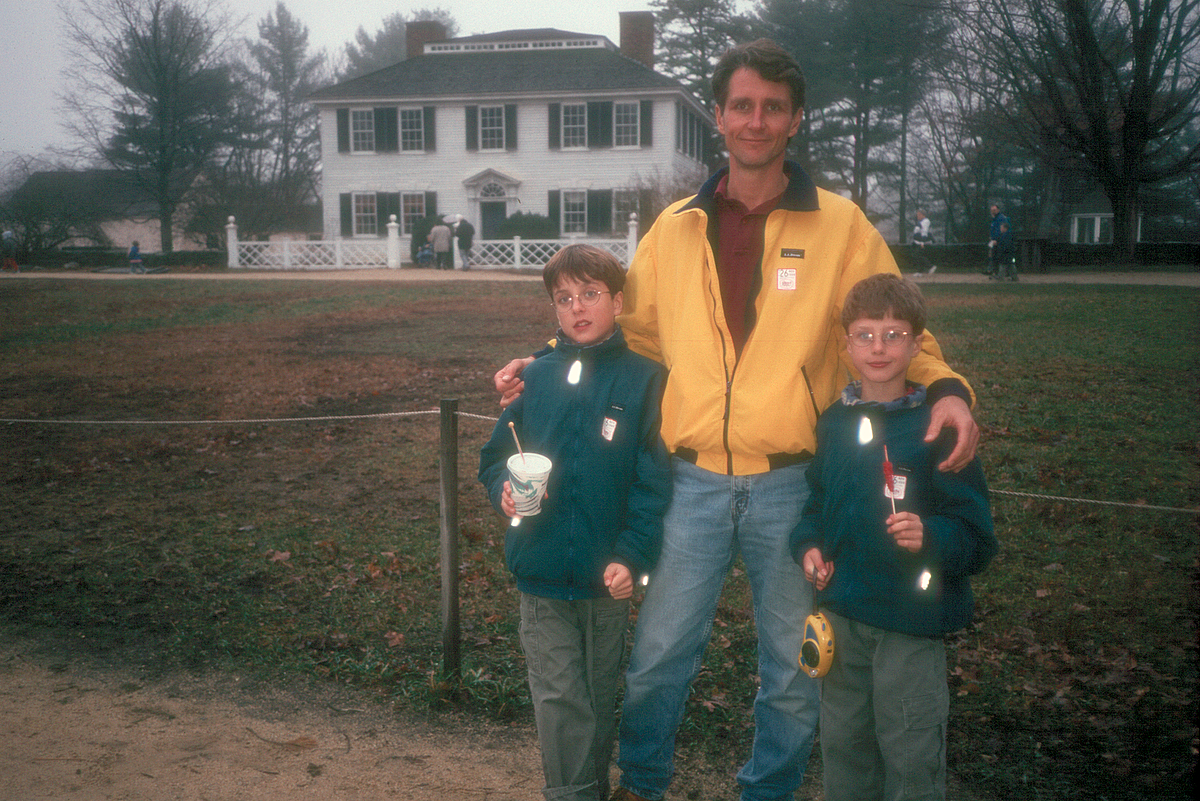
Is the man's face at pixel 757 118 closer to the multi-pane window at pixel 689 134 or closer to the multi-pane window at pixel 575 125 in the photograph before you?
the multi-pane window at pixel 575 125

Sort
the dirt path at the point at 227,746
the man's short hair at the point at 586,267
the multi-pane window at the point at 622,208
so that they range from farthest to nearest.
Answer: the multi-pane window at the point at 622,208, the dirt path at the point at 227,746, the man's short hair at the point at 586,267

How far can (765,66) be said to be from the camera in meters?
2.84

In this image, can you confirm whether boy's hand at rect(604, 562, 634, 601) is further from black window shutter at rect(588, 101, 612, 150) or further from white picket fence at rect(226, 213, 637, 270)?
black window shutter at rect(588, 101, 612, 150)

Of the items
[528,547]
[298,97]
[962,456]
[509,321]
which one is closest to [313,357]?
[509,321]

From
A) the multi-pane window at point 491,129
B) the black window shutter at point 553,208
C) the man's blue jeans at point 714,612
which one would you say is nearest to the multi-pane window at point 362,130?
the multi-pane window at point 491,129

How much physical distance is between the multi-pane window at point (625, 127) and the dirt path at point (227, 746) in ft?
103

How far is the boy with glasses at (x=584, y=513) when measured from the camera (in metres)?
2.89

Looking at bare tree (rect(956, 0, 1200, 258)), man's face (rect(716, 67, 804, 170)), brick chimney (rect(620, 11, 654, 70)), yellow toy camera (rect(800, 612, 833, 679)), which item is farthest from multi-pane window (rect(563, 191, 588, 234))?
yellow toy camera (rect(800, 612, 833, 679))

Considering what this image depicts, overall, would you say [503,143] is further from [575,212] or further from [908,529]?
[908,529]

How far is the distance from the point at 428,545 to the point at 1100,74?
23.9m

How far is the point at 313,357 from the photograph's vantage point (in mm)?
13188

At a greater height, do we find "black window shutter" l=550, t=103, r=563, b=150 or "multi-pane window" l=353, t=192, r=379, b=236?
"black window shutter" l=550, t=103, r=563, b=150

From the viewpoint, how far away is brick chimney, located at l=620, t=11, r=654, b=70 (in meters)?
37.1

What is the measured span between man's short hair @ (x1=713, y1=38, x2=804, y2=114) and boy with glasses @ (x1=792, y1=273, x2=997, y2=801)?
2.12ft
